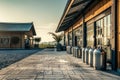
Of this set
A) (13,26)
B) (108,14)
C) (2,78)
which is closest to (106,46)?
(108,14)

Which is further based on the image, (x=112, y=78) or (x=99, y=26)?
(x=99, y=26)

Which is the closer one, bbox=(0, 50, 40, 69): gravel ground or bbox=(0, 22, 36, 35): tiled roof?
bbox=(0, 50, 40, 69): gravel ground

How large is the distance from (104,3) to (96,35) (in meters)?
3.78

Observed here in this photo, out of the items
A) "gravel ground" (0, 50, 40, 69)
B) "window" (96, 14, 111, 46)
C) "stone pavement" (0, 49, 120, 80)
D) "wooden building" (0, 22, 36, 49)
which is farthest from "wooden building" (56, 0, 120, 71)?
"wooden building" (0, 22, 36, 49)

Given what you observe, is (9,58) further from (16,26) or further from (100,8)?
(16,26)

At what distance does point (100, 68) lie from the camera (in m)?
10.6

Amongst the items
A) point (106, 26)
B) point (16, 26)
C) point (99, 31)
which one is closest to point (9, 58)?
point (99, 31)

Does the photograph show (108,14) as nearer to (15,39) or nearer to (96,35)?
(96,35)

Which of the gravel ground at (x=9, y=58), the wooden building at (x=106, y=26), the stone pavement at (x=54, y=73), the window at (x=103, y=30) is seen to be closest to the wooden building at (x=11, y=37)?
the gravel ground at (x=9, y=58)

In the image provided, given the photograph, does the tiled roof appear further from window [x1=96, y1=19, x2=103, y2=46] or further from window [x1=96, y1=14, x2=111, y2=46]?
window [x1=96, y1=14, x2=111, y2=46]

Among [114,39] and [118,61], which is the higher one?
[114,39]

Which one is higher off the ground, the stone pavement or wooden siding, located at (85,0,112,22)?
wooden siding, located at (85,0,112,22)

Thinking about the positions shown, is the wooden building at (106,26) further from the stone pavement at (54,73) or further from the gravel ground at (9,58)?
the gravel ground at (9,58)

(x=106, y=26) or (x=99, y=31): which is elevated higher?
(x=106, y=26)
